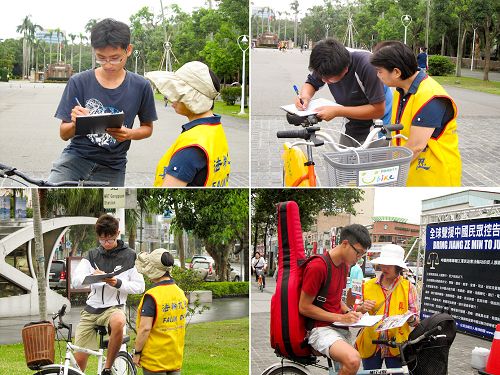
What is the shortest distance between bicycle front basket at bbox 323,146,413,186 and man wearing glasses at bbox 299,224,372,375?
9.0 inches

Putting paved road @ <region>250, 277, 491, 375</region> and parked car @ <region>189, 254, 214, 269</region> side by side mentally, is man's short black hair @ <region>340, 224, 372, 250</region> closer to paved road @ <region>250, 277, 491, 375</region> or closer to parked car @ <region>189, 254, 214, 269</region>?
paved road @ <region>250, 277, 491, 375</region>

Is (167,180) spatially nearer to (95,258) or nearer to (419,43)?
(95,258)

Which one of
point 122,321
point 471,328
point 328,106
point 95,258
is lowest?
point 471,328

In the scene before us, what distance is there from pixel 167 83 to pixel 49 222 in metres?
2.01

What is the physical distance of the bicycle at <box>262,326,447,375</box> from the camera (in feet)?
12.3

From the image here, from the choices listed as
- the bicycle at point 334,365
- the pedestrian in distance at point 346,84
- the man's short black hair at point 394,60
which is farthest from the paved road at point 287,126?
the bicycle at point 334,365

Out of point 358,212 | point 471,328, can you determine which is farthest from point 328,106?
point 471,328

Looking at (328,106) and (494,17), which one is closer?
(328,106)

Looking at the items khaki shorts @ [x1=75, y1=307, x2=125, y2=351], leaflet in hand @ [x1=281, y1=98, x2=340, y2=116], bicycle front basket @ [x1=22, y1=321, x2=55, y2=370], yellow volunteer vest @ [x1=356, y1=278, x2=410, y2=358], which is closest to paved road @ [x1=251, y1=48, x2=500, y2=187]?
leaflet in hand @ [x1=281, y1=98, x2=340, y2=116]

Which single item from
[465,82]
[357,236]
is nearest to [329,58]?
[357,236]

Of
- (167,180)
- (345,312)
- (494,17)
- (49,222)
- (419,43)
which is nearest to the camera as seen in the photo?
(167,180)

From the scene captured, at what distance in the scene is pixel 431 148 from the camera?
3949mm

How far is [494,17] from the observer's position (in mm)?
6203

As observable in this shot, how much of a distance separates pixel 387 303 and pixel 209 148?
1.42 metres
